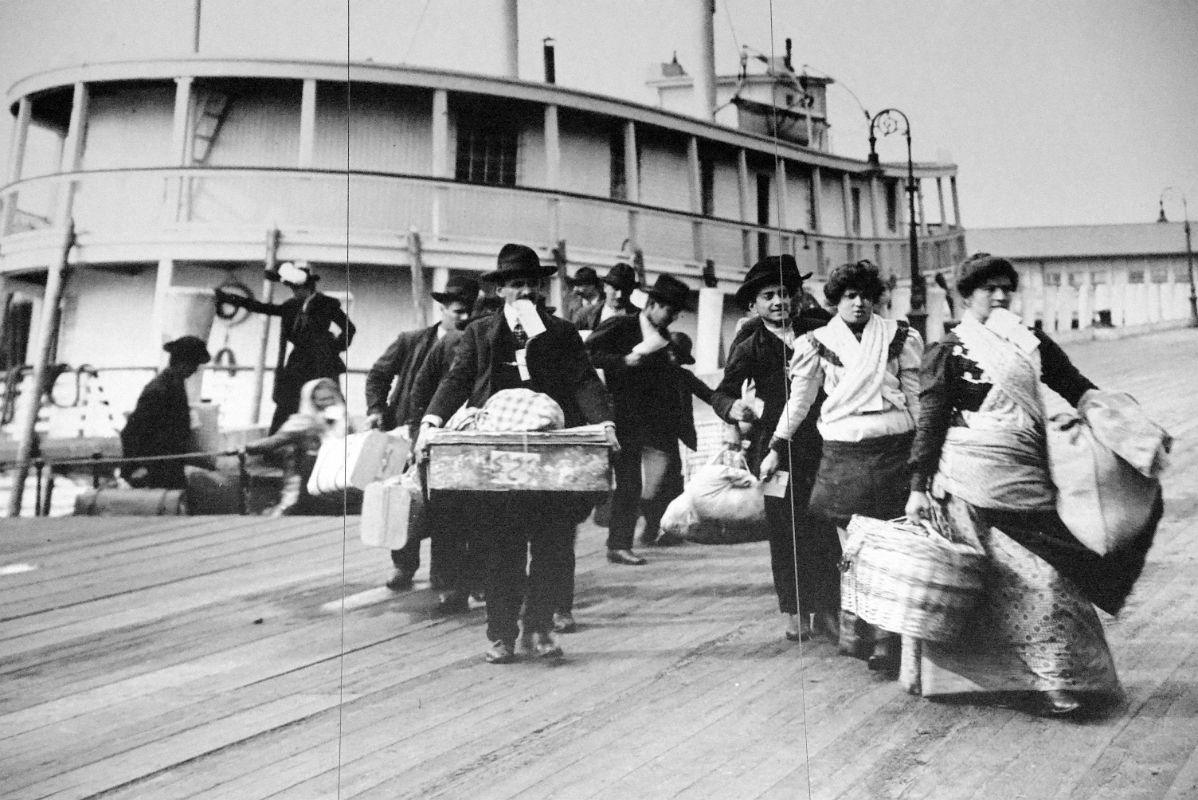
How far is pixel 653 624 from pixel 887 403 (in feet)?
3.59

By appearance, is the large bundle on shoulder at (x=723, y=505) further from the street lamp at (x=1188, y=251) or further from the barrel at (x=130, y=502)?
the barrel at (x=130, y=502)

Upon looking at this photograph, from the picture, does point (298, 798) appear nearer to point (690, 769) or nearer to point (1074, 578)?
point (690, 769)

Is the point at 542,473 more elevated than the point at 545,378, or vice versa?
the point at 545,378

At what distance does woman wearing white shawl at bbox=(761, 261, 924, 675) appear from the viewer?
109 inches

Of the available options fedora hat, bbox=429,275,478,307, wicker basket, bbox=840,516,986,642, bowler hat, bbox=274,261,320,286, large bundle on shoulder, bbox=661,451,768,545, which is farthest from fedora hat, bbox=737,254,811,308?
bowler hat, bbox=274,261,320,286

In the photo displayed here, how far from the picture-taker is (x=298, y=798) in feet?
7.76

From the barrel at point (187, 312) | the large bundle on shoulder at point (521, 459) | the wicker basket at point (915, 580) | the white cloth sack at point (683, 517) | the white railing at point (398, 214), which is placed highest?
the white railing at point (398, 214)

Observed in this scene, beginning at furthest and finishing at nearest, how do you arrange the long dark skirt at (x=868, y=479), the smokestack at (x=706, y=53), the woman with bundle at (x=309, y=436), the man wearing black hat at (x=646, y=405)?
the smokestack at (x=706, y=53) < the man wearing black hat at (x=646, y=405) < the woman with bundle at (x=309, y=436) < the long dark skirt at (x=868, y=479)

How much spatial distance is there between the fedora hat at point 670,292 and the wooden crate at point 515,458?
32.6 inches

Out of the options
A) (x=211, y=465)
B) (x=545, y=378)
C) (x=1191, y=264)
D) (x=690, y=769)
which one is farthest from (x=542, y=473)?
(x=1191, y=264)

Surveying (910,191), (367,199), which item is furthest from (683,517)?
(367,199)

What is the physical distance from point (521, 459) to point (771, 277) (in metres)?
1.10

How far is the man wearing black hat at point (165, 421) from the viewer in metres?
3.38

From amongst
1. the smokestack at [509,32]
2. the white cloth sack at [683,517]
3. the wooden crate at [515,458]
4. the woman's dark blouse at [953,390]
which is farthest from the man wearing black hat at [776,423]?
the smokestack at [509,32]
